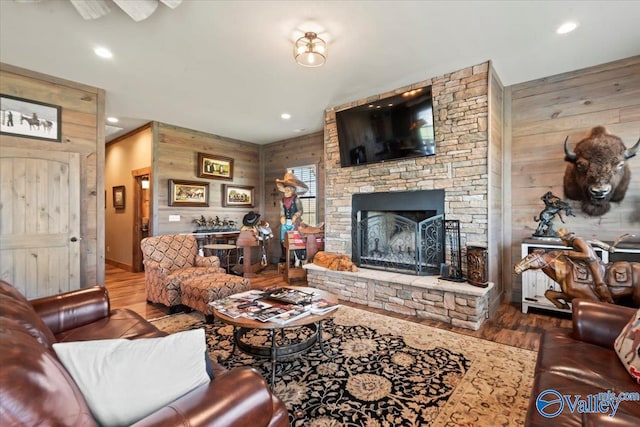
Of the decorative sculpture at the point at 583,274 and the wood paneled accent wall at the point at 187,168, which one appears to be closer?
the decorative sculpture at the point at 583,274

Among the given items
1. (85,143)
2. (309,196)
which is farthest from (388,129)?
(85,143)

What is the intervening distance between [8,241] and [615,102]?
6.82 meters

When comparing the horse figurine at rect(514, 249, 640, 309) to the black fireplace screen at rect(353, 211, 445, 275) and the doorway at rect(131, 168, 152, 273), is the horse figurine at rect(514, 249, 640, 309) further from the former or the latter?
the doorway at rect(131, 168, 152, 273)

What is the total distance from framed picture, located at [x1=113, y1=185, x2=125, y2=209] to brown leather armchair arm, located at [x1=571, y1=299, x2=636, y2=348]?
7.36 metres

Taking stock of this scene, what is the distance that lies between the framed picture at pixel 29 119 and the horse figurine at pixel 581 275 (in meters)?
5.14

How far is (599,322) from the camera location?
5.38 feet

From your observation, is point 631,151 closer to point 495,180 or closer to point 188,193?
point 495,180

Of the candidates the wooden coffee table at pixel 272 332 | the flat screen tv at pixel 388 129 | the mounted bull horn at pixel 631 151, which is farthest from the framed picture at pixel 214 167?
the mounted bull horn at pixel 631 151

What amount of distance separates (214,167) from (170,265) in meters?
2.94

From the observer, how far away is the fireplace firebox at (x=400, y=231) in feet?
11.8

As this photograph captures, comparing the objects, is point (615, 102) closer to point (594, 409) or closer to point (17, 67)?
point (594, 409)

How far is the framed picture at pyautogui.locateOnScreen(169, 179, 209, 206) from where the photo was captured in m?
5.55

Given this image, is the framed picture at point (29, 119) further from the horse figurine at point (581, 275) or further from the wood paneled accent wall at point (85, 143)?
the horse figurine at point (581, 275)

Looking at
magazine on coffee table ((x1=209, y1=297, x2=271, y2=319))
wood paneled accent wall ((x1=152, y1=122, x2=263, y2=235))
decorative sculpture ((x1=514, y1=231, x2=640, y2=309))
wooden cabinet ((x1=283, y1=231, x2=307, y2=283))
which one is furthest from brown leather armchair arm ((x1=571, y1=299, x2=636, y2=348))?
wood paneled accent wall ((x1=152, y1=122, x2=263, y2=235))
